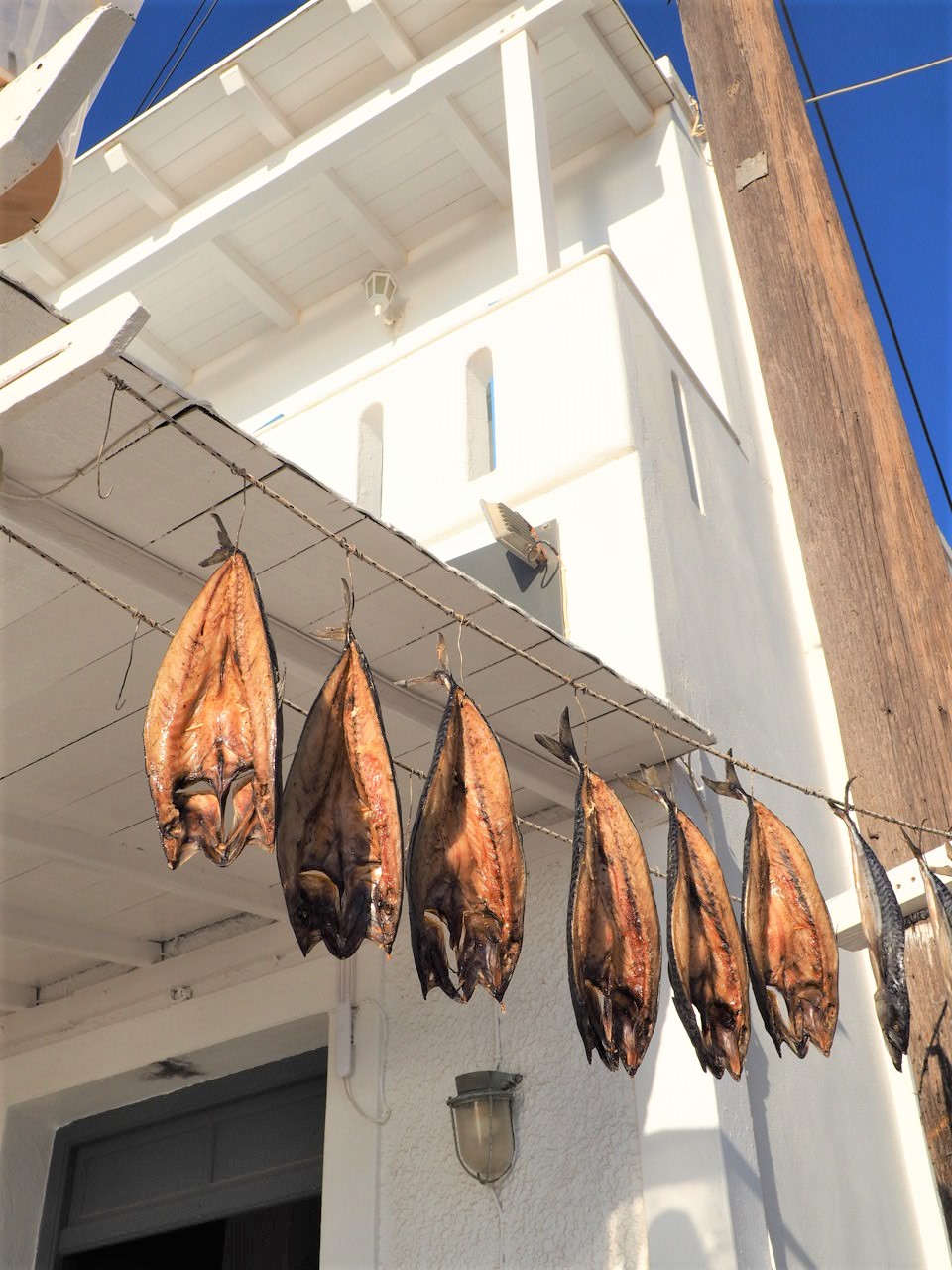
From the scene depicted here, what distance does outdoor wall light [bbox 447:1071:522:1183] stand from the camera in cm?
466

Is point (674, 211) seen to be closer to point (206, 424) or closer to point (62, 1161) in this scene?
point (206, 424)

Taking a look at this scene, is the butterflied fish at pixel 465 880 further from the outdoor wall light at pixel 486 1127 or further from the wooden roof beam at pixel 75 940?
the wooden roof beam at pixel 75 940

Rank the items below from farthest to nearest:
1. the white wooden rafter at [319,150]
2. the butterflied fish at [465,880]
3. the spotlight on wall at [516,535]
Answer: the white wooden rafter at [319,150] < the spotlight on wall at [516,535] < the butterflied fish at [465,880]

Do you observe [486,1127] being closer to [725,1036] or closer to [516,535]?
[725,1036]

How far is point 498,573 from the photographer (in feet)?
19.7

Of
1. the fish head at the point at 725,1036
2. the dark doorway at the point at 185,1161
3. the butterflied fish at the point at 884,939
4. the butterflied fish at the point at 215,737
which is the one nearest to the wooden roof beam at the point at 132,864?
the dark doorway at the point at 185,1161

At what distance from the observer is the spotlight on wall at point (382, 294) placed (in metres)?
10.1

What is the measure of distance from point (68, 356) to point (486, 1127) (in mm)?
3513

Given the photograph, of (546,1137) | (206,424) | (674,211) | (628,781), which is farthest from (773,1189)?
(674,211)

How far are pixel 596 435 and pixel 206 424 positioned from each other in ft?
10.5

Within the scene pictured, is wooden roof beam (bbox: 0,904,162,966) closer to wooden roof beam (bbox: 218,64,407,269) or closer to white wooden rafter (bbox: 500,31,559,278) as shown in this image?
white wooden rafter (bbox: 500,31,559,278)

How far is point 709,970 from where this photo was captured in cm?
315

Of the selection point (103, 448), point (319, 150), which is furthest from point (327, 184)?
point (103, 448)

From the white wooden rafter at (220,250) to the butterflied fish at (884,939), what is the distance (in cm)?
867
